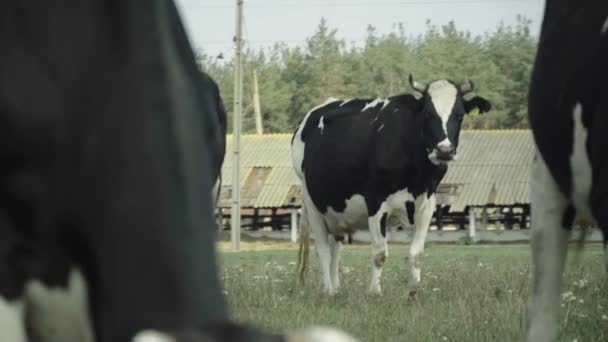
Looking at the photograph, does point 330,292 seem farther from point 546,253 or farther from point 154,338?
point 154,338

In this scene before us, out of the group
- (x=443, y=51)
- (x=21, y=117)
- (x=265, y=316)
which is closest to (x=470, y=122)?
(x=443, y=51)

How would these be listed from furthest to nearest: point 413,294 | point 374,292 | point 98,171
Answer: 1. point 374,292
2. point 413,294
3. point 98,171

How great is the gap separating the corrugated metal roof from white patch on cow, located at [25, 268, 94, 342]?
41.5 m

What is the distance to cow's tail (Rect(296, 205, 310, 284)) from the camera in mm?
14202

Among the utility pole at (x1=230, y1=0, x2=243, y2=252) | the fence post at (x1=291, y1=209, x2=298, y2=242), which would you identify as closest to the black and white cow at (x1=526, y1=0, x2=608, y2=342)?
the utility pole at (x1=230, y1=0, x2=243, y2=252)

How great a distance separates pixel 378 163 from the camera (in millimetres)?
14266

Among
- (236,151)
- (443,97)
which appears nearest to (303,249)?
(443,97)

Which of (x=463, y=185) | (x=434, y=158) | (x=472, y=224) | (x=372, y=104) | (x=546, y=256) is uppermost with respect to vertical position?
(x=546, y=256)

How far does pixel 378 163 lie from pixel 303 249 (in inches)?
49.3

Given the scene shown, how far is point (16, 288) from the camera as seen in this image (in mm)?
2082

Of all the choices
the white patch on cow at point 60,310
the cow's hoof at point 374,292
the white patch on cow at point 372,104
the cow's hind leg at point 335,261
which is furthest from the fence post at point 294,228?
the white patch on cow at point 60,310

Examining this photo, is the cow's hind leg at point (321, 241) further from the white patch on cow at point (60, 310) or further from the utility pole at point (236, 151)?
the utility pole at point (236, 151)

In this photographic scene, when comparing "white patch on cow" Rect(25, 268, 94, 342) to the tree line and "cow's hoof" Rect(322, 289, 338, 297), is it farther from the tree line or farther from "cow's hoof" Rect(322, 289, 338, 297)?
the tree line

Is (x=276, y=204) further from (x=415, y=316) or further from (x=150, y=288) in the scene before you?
(x=150, y=288)
